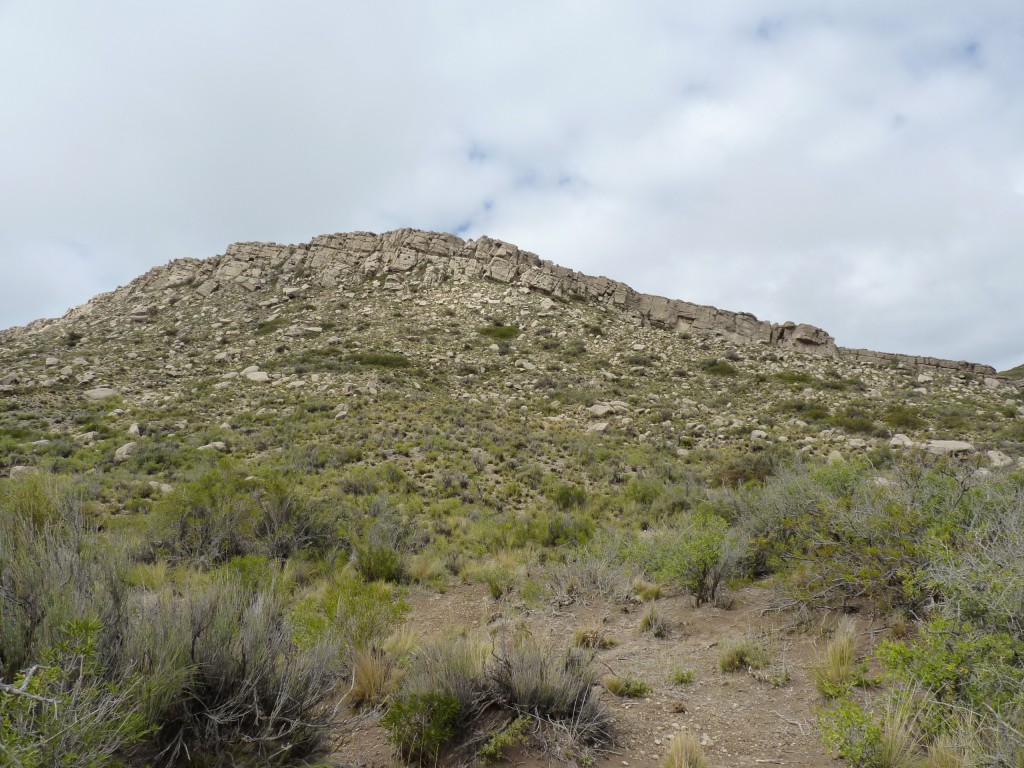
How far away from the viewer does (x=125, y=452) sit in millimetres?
13859

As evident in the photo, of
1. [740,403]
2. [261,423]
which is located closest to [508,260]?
[740,403]

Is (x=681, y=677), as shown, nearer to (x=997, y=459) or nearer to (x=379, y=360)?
(x=997, y=459)

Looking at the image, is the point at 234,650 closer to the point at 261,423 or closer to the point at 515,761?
the point at 515,761

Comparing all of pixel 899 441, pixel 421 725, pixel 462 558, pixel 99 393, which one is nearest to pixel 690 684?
pixel 421 725

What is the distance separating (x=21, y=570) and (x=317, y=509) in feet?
21.0

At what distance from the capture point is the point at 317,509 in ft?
30.9

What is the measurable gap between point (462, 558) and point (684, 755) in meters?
6.29

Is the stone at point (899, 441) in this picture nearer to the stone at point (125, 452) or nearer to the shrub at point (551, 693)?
the shrub at point (551, 693)

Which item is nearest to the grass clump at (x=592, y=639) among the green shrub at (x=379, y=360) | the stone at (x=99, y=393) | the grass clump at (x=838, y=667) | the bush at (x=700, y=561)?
the bush at (x=700, y=561)

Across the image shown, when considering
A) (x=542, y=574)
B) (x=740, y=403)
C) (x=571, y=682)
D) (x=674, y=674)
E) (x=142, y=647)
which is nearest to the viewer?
(x=142, y=647)

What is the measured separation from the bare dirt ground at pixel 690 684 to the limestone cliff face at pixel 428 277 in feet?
99.9

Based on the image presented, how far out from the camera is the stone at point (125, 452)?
1345 cm

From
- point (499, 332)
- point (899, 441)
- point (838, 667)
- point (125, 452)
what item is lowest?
point (838, 667)

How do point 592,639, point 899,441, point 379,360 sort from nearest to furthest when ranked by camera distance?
point 592,639 < point 899,441 < point 379,360
